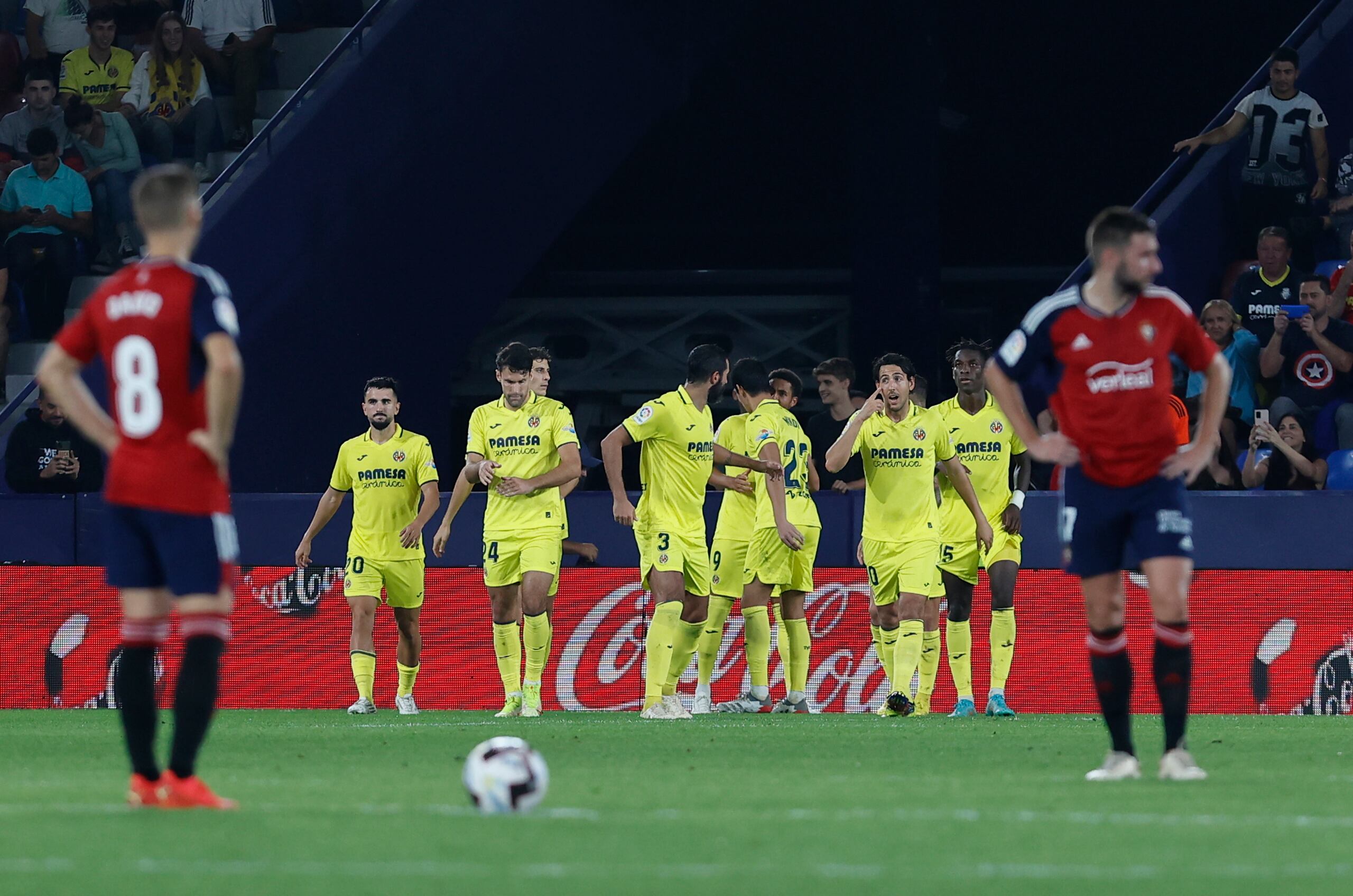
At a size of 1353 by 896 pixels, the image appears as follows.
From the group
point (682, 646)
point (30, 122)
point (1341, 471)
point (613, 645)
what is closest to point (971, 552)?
Result: point (682, 646)

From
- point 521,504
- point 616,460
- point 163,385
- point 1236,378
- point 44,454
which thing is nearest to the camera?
point 163,385

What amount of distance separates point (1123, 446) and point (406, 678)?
24.5ft

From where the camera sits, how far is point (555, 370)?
22.1 metres

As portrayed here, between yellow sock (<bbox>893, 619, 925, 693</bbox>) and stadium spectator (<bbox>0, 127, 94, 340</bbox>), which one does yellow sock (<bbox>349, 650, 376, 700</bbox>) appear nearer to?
yellow sock (<bbox>893, 619, 925, 693</bbox>)

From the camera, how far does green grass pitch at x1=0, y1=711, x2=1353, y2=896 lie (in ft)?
16.3

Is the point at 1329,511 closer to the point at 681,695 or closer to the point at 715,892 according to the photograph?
Result: the point at 681,695

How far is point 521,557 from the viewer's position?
1302cm

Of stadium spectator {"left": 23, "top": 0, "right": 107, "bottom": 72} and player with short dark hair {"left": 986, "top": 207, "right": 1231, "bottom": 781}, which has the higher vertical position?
stadium spectator {"left": 23, "top": 0, "right": 107, "bottom": 72}

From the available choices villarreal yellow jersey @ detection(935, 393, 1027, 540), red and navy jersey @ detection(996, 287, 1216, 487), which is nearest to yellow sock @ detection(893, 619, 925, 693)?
villarreal yellow jersey @ detection(935, 393, 1027, 540)

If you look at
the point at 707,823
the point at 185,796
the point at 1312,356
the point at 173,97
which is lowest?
the point at 707,823

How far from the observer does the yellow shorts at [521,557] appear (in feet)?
42.5

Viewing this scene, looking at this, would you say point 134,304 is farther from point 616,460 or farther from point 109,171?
point 109,171

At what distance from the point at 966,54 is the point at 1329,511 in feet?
38.2

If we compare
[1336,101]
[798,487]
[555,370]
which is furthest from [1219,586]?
[555,370]
